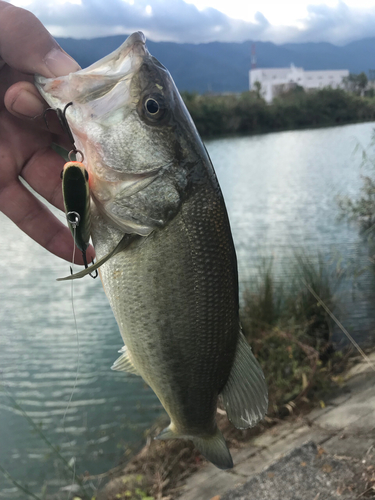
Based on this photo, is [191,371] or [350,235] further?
[350,235]

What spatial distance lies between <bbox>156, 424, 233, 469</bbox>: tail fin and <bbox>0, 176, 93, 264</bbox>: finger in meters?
1.03

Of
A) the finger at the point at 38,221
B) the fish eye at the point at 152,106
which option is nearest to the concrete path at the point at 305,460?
the finger at the point at 38,221

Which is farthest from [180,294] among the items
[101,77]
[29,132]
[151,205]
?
[29,132]

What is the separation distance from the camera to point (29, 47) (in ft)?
5.78

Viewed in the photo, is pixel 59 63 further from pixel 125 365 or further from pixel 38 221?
pixel 125 365

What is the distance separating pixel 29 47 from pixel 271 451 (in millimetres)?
4042

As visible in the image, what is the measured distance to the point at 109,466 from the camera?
16.3 ft

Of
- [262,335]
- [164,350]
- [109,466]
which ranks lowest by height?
[109,466]

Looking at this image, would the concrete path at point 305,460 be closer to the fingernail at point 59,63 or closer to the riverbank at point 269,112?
the fingernail at point 59,63

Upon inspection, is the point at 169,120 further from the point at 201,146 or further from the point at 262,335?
the point at 262,335

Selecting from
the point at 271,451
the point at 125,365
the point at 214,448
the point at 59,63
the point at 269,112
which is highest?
the point at 269,112

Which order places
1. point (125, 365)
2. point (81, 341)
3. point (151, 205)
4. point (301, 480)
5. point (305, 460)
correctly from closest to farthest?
1. point (151, 205)
2. point (125, 365)
3. point (301, 480)
4. point (305, 460)
5. point (81, 341)

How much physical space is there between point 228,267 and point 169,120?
0.59 metres

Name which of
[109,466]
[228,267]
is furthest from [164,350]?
[109,466]
